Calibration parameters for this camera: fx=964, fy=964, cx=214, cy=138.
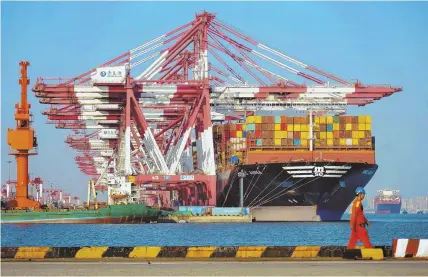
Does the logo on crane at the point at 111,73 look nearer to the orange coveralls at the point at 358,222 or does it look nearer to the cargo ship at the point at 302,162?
the cargo ship at the point at 302,162

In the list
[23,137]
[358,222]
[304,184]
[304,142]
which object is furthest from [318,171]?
[358,222]

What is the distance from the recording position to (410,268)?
20375 mm

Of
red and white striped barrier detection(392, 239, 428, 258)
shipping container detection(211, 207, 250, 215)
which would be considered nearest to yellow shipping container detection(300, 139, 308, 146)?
shipping container detection(211, 207, 250, 215)

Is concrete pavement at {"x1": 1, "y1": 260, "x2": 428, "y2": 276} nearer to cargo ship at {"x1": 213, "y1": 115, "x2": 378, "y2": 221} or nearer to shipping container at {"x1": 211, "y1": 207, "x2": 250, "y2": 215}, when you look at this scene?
shipping container at {"x1": 211, "y1": 207, "x2": 250, "y2": 215}

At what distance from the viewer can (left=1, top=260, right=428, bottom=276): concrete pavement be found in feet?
63.7

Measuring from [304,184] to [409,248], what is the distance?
57569 mm

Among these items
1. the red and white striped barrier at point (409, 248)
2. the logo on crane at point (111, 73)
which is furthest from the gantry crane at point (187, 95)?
the red and white striped barrier at point (409, 248)

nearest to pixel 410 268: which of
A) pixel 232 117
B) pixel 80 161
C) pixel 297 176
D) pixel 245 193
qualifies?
pixel 297 176

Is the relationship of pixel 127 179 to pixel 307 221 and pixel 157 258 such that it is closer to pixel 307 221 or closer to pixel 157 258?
pixel 307 221

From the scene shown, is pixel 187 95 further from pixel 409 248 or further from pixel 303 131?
pixel 409 248

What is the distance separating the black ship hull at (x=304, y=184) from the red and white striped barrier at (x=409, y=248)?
2169 inches

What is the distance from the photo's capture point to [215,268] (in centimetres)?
2055

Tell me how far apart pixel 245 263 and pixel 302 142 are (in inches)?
2302

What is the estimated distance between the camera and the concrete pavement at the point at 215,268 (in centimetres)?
1941
